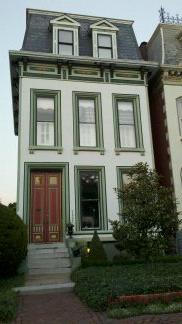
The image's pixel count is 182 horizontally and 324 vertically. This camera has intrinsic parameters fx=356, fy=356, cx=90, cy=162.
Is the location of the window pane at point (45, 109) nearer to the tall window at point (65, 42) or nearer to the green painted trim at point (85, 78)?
the green painted trim at point (85, 78)

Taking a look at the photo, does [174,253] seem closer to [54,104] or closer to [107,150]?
[107,150]

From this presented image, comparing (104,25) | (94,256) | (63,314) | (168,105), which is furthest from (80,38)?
(63,314)

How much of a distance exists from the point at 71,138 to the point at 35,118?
185 centimetres

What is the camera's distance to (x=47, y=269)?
1257 centimetres

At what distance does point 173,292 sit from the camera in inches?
310

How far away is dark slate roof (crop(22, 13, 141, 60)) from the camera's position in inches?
678

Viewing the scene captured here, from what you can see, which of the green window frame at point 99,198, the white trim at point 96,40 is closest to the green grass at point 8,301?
the green window frame at point 99,198

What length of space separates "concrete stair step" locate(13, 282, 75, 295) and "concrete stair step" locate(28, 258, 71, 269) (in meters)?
2.42

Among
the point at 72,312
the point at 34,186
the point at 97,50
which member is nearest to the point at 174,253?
the point at 34,186

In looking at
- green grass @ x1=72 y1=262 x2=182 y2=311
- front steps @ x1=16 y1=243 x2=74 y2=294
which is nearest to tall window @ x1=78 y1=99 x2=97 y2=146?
front steps @ x1=16 y1=243 x2=74 y2=294

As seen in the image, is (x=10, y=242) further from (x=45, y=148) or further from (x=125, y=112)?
(x=125, y=112)

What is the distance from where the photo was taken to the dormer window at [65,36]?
1716cm

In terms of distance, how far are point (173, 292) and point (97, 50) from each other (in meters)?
12.9

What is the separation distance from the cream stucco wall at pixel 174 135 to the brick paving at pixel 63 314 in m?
8.68
